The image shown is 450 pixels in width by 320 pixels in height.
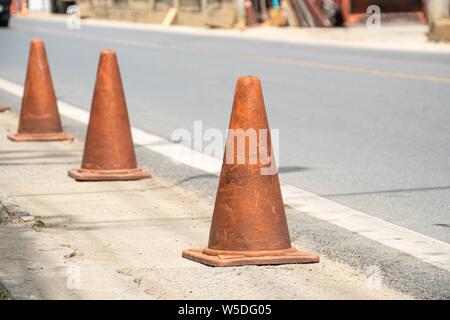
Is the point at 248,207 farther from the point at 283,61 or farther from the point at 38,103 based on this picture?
the point at 283,61

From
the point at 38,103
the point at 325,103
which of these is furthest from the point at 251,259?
the point at 325,103

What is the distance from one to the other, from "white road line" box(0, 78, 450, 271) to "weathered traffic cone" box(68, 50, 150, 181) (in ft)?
2.65

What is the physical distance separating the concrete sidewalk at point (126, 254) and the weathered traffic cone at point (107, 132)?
11cm

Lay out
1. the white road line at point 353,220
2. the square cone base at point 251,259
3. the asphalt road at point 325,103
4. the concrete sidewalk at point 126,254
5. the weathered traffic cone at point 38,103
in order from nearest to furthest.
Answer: the concrete sidewalk at point 126,254, the square cone base at point 251,259, the white road line at point 353,220, the asphalt road at point 325,103, the weathered traffic cone at point 38,103

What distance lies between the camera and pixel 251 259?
235 inches

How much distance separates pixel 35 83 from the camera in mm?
10836

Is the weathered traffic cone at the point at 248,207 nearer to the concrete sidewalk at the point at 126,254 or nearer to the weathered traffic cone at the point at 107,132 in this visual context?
the concrete sidewalk at the point at 126,254

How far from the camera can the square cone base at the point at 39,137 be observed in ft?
35.9

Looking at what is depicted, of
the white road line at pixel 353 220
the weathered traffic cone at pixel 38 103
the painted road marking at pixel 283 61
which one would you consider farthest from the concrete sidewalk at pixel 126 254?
the painted road marking at pixel 283 61

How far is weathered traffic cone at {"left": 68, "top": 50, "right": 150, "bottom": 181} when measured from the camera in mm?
8789

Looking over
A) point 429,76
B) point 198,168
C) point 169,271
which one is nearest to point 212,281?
point 169,271

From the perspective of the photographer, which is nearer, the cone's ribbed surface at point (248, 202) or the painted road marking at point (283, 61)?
the cone's ribbed surface at point (248, 202)
